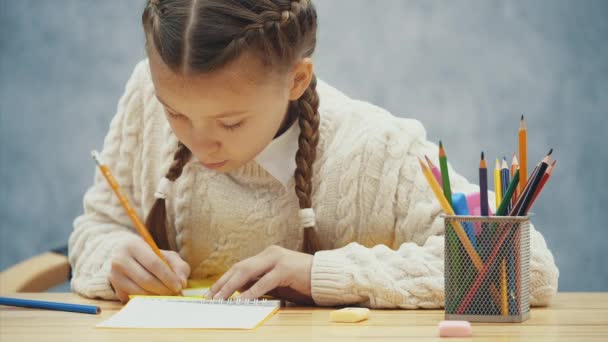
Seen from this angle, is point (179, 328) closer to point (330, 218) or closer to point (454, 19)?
point (330, 218)

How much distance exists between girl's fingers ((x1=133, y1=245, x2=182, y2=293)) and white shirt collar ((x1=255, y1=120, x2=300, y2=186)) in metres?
0.24

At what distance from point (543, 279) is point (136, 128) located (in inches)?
28.1

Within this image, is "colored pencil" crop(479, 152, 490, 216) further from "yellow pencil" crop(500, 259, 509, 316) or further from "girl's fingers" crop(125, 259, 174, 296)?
"girl's fingers" crop(125, 259, 174, 296)

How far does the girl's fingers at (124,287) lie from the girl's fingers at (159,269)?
29mm

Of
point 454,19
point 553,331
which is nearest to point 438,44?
point 454,19

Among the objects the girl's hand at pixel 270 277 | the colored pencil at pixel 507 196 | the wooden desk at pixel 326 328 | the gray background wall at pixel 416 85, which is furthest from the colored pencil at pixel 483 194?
the gray background wall at pixel 416 85

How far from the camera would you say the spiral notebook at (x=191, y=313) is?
1.03m

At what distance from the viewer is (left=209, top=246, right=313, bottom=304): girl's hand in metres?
1.20

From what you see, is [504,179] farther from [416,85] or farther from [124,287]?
[416,85]

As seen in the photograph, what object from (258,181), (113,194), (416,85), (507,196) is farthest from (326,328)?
(416,85)

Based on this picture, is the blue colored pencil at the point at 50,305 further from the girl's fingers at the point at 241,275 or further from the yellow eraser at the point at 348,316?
the yellow eraser at the point at 348,316

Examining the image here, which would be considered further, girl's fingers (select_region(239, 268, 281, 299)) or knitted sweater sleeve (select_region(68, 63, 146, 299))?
knitted sweater sleeve (select_region(68, 63, 146, 299))

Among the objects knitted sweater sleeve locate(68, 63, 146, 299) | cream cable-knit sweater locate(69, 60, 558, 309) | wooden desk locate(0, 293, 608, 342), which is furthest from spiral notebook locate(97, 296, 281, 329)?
knitted sweater sleeve locate(68, 63, 146, 299)

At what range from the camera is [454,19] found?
2.48 meters
